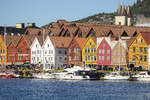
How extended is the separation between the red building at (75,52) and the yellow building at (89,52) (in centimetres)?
185

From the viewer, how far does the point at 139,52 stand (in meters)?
147

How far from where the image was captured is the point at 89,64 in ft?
506

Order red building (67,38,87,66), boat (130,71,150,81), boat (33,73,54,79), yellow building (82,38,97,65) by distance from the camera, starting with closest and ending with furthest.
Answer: boat (130,71,150,81) → boat (33,73,54,79) → yellow building (82,38,97,65) → red building (67,38,87,66)

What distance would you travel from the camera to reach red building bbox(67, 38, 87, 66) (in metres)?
159

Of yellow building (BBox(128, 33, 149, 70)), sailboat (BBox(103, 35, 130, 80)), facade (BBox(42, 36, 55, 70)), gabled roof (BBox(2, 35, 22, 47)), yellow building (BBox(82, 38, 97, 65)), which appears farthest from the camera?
gabled roof (BBox(2, 35, 22, 47))

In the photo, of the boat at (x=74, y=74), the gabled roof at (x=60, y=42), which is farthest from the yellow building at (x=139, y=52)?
the gabled roof at (x=60, y=42)

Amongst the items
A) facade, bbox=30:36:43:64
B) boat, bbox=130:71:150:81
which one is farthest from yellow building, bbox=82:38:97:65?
boat, bbox=130:71:150:81

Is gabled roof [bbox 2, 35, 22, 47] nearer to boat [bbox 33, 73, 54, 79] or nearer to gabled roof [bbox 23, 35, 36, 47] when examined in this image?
gabled roof [bbox 23, 35, 36, 47]

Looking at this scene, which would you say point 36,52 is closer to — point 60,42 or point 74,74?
point 60,42

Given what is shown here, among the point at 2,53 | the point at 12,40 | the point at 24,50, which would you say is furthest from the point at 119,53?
the point at 2,53

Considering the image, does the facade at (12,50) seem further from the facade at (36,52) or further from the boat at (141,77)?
the boat at (141,77)

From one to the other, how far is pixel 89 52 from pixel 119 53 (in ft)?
38.1

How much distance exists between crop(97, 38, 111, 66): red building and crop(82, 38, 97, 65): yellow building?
2099 mm

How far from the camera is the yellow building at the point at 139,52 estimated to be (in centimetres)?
14550
